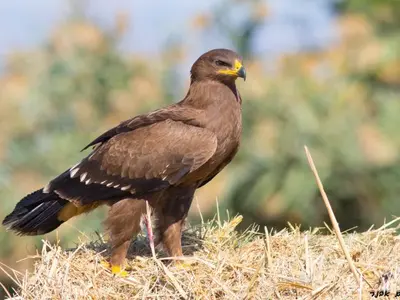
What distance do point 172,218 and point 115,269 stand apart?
761 millimetres

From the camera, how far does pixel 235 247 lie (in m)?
5.50

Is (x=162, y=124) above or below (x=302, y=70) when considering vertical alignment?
above

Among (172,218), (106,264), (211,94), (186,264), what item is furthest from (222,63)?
(186,264)

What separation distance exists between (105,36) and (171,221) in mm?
11346

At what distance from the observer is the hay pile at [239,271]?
4.51m

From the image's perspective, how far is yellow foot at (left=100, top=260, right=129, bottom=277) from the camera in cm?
511

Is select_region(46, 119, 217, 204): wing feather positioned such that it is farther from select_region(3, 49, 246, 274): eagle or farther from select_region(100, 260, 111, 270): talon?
select_region(100, 260, 111, 270): talon

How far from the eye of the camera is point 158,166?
18.9 ft

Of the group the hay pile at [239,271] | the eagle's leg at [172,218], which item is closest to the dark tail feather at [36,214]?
the hay pile at [239,271]

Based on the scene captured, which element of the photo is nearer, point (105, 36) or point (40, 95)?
point (40, 95)

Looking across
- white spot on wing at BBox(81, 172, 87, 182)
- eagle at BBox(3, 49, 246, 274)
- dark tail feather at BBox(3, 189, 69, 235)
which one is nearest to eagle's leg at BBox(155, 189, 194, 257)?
eagle at BBox(3, 49, 246, 274)

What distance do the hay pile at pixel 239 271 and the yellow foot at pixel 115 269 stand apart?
0.03 m

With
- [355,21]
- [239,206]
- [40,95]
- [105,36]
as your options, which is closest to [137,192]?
[239,206]

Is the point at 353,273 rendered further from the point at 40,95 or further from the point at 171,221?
the point at 40,95
